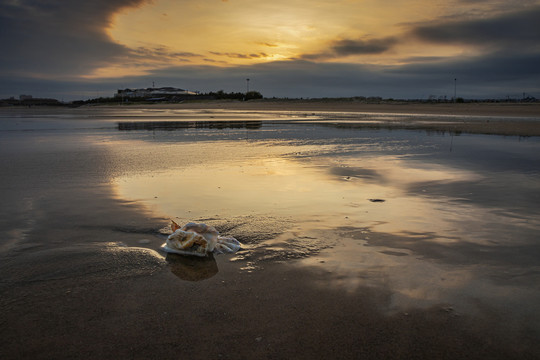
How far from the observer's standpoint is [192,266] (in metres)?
3.76

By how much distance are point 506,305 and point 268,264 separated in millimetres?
1976

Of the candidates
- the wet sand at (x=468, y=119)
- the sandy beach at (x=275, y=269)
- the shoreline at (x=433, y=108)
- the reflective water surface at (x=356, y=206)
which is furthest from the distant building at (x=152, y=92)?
the sandy beach at (x=275, y=269)

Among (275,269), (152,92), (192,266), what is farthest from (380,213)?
(152,92)

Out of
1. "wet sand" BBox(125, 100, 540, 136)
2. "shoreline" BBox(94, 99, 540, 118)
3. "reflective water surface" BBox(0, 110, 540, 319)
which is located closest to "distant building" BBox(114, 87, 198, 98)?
"shoreline" BBox(94, 99, 540, 118)

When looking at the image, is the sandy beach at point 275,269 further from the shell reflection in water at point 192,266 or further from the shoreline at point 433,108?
the shoreline at point 433,108

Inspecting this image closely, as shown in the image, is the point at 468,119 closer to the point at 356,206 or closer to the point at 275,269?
the point at 356,206

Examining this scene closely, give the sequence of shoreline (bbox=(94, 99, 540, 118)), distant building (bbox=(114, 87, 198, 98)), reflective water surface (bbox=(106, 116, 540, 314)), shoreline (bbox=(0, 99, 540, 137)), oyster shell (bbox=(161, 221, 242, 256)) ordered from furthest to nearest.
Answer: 1. distant building (bbox=(114, 87, 198, 98))
2. shoreline (bbox=(94, 99, 540, 118))
3. shoreline (bbox=(0, 99, 540, 137))
4. oyster shell (bbox=(161, 221, 242, 256))
5. reflective water surface (bbox=(106, 116, 540, 314))

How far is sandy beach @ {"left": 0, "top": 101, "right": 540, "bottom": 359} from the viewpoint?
2598mm

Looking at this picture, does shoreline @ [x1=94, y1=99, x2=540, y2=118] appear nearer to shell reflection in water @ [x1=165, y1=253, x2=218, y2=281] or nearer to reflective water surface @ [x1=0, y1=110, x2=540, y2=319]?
reflective water surface @ [x1=0, y1=110, x2=540, y2=319]

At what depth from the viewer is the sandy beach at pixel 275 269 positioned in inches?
102

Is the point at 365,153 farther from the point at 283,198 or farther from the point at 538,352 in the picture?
the point at 538,352

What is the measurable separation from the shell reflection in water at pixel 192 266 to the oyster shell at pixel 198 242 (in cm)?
7

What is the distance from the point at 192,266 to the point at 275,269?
31.2 inches

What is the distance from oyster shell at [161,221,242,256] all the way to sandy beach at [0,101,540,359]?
12cm
